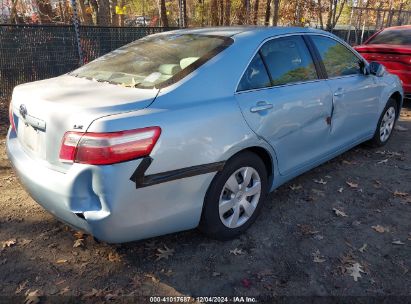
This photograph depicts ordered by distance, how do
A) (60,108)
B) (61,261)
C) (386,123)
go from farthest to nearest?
(386,123) < (61,261) < (60,108)

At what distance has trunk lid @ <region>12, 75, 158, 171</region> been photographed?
2.29m

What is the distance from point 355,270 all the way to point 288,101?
1396 mm

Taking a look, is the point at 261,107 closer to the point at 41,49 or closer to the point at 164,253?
the point at 164,253

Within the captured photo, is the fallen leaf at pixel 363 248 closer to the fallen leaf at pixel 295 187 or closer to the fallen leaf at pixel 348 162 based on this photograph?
the fallen leaf at pixel 295 187

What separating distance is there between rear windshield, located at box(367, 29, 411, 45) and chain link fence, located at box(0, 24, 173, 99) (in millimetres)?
5323

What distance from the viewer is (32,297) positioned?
2.43 metres

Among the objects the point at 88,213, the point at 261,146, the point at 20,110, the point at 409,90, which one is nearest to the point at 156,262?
the point at 88,213

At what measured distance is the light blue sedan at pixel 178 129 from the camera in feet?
7.38

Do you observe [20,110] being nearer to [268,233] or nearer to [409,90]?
[268,233]

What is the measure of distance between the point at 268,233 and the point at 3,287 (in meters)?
1.96

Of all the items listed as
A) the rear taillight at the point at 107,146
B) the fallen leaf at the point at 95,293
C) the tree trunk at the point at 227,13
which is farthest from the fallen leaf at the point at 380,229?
the tree trunk at the point at 227,13

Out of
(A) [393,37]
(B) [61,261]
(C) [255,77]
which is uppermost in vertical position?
(C) [255,77]

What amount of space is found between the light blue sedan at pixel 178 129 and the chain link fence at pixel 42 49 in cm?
370

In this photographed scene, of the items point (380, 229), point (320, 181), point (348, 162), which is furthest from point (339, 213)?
point (348, 162)
